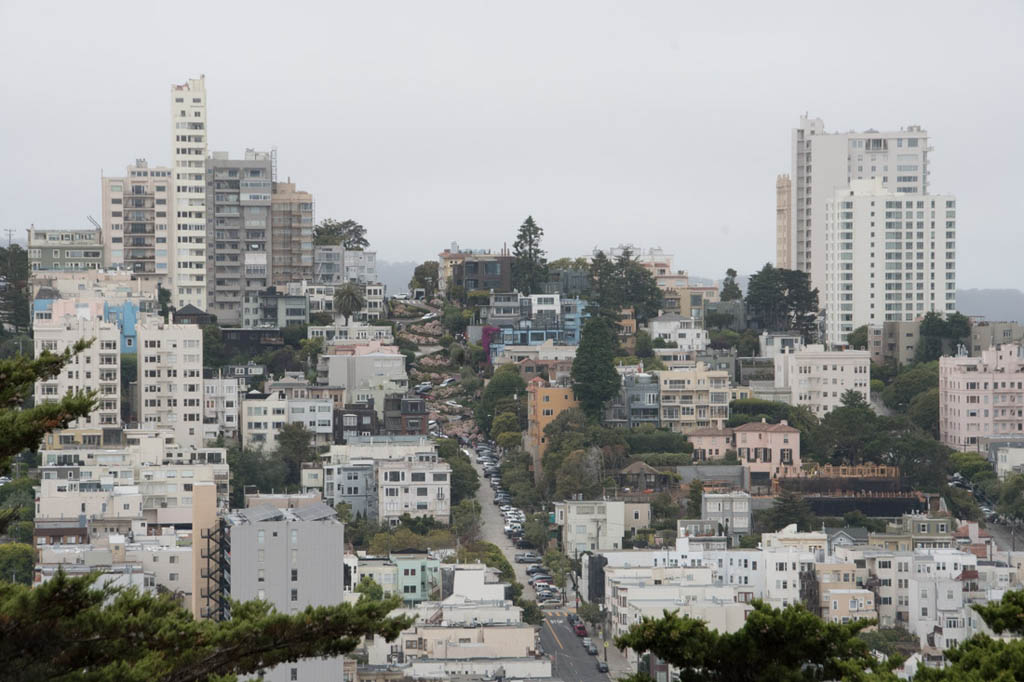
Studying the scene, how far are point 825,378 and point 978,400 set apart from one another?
4881 millimetres

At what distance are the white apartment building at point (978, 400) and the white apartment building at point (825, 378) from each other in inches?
98.2

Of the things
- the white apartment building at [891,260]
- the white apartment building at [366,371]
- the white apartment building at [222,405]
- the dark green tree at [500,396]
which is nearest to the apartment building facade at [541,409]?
the dark green tree at [500,396]

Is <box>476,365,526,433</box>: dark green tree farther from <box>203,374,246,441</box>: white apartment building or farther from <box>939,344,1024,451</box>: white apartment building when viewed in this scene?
<box>939,344,1024,451</box>: white apartment building

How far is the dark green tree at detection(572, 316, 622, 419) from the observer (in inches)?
2378

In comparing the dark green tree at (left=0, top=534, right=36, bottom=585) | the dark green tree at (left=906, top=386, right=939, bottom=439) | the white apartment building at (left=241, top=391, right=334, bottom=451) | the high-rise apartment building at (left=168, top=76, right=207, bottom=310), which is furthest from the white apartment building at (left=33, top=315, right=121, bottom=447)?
the dark green tree at (left=906, top=386, right=939, bottom=439)

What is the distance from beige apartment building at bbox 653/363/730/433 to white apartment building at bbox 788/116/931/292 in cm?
2742

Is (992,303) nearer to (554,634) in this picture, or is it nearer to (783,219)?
(783,219)

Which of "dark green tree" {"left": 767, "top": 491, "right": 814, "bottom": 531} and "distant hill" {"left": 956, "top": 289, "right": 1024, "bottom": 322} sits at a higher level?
"distant hill" {"left": 956, "top": 289, "right": 1024, "bottom": 322}

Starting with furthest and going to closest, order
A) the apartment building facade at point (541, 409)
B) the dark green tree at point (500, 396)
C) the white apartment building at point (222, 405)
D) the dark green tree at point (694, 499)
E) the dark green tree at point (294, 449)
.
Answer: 1. the dark green tree at point (500, 396)
2. the white apartment building at point (222, 405)
3. the apartment building facade at point (541, 409)
4. the dark green tree at point (294, 449)
5. the dark green tree at point (694, 499)

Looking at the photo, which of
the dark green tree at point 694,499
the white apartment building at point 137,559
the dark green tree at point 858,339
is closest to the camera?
the white apartment building at point 137,559

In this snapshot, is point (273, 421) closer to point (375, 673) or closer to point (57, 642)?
point (375, 673)

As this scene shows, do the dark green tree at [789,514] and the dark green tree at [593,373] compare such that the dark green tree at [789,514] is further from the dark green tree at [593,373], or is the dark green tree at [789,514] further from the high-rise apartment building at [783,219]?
the high-rise apartment building at [783,219]

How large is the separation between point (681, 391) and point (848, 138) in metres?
31.8

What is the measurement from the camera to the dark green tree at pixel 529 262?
249 ft
